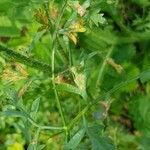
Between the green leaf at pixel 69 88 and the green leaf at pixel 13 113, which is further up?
the green leaf at pixel 69 88

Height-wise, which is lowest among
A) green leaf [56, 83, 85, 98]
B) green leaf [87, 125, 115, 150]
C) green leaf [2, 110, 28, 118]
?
green leaf [87, 125, 115, 150]

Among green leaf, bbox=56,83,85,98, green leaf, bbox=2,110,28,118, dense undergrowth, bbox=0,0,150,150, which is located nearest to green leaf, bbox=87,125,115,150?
green leaf, bbox=56,83,85,98

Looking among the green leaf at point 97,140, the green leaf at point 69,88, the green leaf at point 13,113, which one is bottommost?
the green leaf at point 97,140

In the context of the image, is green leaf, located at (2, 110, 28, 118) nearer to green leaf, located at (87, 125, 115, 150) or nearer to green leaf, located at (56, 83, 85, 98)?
green leaf, located at (56, 83, 85, 98)

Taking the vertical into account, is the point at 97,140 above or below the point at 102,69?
below

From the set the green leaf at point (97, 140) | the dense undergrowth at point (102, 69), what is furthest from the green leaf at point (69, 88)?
the dense undergrowth at point (102, 69)

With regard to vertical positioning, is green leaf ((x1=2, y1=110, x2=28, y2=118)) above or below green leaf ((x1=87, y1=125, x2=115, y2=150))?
above

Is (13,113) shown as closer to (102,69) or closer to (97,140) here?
(97,140)

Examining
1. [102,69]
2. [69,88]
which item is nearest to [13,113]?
[69,88]

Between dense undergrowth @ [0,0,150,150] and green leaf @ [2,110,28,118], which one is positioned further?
dense undergrowth @ [0,0,150,150]

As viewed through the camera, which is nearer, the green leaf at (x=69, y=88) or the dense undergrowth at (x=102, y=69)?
the green leaf at (x=69, y=88)

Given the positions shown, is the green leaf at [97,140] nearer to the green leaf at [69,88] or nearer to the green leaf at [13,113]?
the green leaf at [69,88]

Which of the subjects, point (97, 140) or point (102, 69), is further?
point (102, 69)

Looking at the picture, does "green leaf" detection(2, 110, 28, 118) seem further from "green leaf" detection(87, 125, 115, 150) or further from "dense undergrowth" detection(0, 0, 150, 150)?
"dense undergrowth" detection(0, 0, 150, 150)
